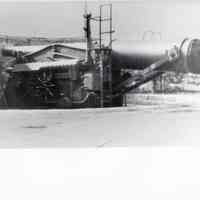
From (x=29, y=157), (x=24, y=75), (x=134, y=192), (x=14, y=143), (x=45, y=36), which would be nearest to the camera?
(x=134, y=192)

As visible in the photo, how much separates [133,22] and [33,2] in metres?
1.31

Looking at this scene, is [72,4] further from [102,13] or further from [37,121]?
[37,121]

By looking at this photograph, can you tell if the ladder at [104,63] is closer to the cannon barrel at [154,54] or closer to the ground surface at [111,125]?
the cannon barrel at [154,54]

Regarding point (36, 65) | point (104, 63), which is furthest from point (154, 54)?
point (36, 65)

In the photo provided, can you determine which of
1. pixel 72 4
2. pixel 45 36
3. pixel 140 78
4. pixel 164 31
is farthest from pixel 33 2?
pixel 140 78

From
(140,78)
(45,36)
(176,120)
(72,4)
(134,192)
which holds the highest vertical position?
(72,4)

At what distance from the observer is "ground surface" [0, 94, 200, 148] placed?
16.4ft

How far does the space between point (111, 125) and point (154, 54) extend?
138 cm

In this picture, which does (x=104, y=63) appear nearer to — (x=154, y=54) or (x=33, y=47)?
(x=154, y=54)

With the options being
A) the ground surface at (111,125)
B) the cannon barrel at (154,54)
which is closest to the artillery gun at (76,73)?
the cannon barrel at (154,54)

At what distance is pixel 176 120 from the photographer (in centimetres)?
555

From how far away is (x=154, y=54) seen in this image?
20.4ft

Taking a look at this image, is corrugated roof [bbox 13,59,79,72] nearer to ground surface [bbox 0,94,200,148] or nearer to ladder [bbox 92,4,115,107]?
ladder [bbox 92,4,115,107]

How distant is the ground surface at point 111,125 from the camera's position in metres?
5.00
